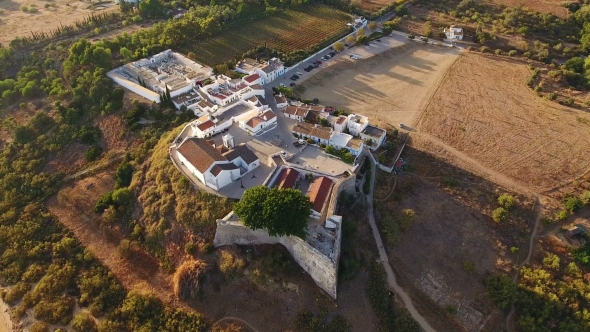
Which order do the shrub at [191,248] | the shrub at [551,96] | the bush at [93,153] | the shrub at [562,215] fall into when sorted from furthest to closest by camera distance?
the shrub at [551,96], the bush at [93,153], the shrub at [562,215], the shrub at [191,248]

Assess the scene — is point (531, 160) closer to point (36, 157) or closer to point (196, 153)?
point (196, 153)

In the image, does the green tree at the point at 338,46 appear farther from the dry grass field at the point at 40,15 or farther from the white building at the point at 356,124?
the dry grass field at the point at 40,15

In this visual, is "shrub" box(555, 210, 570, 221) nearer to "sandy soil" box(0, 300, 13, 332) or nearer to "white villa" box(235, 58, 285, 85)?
"white villa" box(235, 58, 285, 85)

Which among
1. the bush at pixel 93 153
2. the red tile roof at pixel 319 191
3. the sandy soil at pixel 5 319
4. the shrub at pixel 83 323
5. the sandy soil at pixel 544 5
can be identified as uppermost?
the sandy soil at pixel 544 5

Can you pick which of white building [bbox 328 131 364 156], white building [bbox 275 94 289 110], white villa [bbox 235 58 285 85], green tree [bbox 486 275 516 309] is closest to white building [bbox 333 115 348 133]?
white building [bbox 328 131 364 156]

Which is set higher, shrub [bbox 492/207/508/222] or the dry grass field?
shrub [bbox 492/207/508/222]

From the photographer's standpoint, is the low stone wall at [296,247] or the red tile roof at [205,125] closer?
the low stone wall at [296,247]

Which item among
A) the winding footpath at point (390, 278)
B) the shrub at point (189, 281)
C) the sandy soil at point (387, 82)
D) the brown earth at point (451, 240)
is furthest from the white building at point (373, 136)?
the shrub at point (189, 281)
